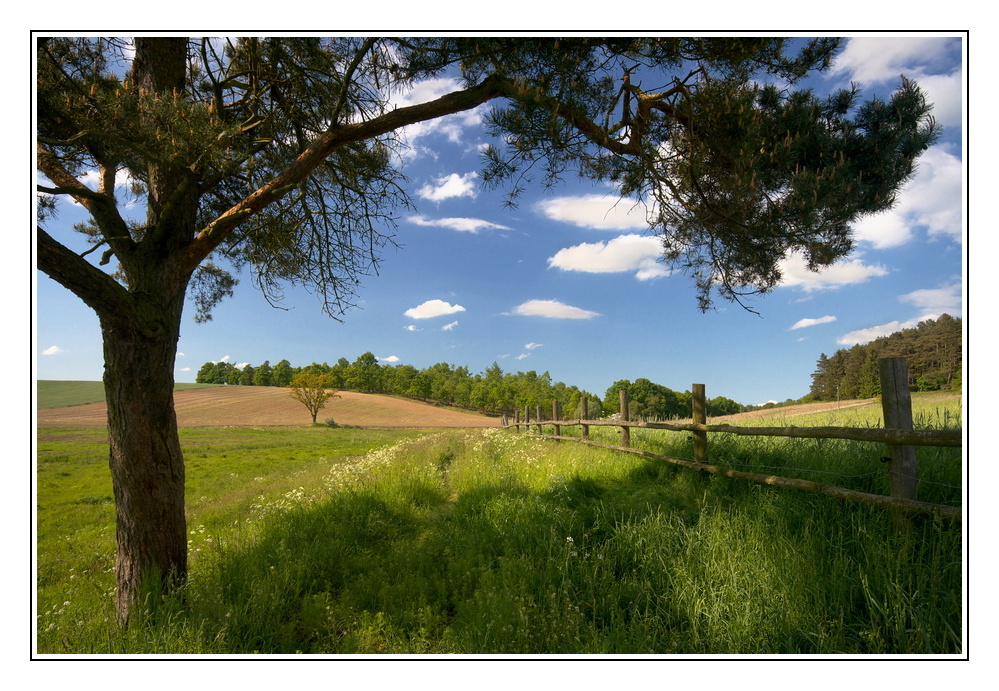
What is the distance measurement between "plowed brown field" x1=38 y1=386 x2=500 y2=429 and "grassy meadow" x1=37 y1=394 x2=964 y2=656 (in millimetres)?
11862

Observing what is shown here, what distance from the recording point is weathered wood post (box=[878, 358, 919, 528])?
273 centimetres

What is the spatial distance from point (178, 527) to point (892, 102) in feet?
23.0

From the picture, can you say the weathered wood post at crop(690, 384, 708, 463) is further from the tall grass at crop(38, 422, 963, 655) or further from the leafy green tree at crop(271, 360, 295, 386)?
the leafy green tree at crop(271, 360, 295, 386)

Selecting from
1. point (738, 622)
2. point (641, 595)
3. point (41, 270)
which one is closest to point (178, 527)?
point (41, 270)

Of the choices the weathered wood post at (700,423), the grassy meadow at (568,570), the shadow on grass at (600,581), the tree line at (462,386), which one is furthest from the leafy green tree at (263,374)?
the weathered wood post at (700,423)

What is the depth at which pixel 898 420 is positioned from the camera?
2.79 m

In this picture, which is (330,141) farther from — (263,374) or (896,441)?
(263,374)

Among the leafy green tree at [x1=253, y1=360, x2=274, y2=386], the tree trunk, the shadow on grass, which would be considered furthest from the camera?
the leafy green tree at [x1=253, y1=360, x2=274, y2=386]

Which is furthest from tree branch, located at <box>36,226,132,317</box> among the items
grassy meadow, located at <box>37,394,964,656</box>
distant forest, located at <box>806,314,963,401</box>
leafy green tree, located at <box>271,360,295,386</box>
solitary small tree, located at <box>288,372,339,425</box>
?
solitary small tree, located at <box>288,372,339,425</box>

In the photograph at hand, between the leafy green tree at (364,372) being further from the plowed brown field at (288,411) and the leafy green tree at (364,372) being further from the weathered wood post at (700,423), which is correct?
the weathered wood post at (700,423)

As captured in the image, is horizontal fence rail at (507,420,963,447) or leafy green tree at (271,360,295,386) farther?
leafy green tree at (271,360,295,386)

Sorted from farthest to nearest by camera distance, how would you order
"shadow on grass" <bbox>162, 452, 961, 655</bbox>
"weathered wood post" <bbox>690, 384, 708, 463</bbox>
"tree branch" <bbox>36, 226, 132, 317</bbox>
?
"weathered wood post" <bbox>690, 384, 708, 463</bbox> < "tree branch" <bbox>36, 226, 132, 317</bbox> < "shadow on grass" <bbox>162, 452, 961, 655</bbox>

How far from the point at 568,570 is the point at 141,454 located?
3687 millimetres

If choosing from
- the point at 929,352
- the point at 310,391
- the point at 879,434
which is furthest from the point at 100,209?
the point at 310,391
